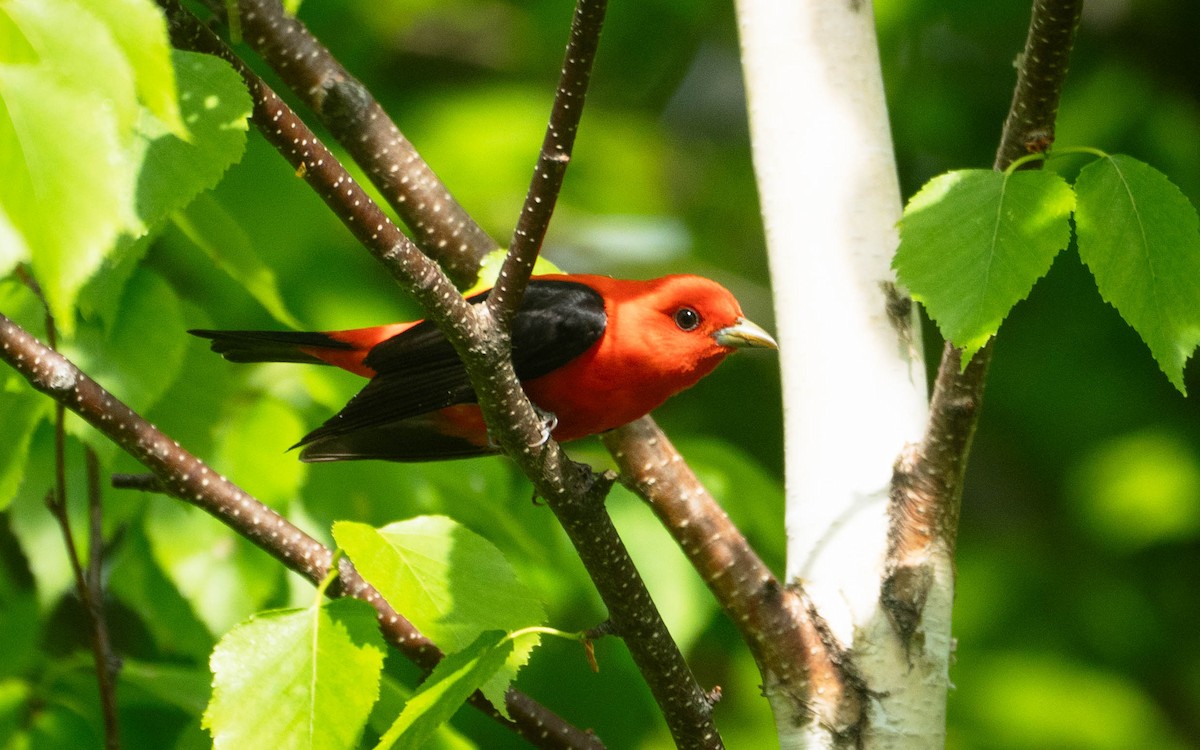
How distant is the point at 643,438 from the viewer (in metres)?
3.19

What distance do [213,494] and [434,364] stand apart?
113 cm

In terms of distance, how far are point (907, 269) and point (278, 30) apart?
161 centimetres

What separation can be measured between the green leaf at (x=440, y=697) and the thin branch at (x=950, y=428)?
3.15 ft

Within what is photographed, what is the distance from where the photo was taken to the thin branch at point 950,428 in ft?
7.09

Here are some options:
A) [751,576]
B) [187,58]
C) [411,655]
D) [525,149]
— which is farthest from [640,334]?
[525,149]

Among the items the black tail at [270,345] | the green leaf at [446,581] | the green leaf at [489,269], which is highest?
the black tail at [270,345]

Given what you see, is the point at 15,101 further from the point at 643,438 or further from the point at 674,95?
the point at 674,95

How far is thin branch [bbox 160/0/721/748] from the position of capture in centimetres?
202

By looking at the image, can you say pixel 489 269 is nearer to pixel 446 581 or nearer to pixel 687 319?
pixel 687 319

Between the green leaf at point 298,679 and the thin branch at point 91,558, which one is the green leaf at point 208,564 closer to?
the thin branch at point 91,558

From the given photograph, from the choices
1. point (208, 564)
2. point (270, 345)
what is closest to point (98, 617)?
point (208, 564)

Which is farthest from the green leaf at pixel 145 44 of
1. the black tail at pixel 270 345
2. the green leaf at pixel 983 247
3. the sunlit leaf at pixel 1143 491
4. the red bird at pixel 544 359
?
the sunlit leaf at pixel 1143 491

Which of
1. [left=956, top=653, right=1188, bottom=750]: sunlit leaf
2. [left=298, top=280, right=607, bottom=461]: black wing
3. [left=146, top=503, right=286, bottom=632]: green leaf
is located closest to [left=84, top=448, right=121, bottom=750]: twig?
[left=146, top=503, right=286, bottom=632]: green leaf

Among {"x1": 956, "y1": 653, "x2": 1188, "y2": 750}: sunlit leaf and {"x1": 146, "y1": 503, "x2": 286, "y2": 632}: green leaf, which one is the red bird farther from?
{"x1": 956, "y1": 653, "x2": 1188, "y2": 750}: sunlit leaf
